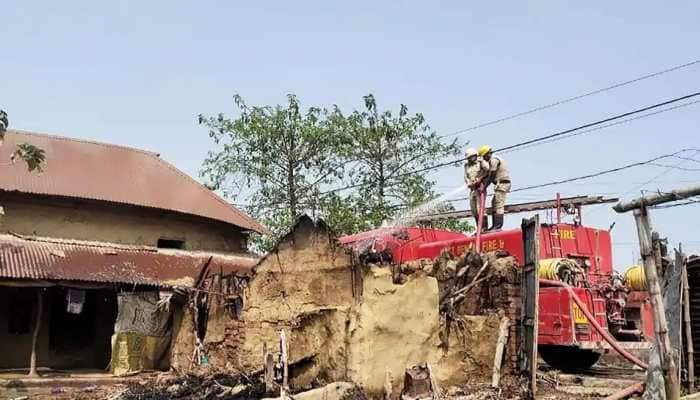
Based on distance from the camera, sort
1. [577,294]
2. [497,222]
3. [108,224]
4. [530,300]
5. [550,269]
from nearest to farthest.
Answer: [530,300] < [577,294] < [550,269] < [497,222] < [108,224]

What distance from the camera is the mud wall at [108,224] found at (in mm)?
23750

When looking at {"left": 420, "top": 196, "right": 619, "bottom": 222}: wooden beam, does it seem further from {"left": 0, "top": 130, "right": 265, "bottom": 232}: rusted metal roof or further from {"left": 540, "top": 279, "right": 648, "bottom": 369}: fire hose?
{"left": 0, "top": 130, "right": 265, "bottom": 232}: rusted metal roof

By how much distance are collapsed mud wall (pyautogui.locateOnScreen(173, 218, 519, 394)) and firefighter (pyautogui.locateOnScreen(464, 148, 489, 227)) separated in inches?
80.4

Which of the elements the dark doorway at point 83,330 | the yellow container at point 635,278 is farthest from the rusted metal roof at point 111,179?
the yellow container at point 635,278

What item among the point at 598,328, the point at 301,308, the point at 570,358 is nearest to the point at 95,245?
the point at 301,308

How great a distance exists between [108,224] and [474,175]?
1525cm

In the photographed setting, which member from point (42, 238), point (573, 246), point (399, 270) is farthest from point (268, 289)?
point (42, 238)

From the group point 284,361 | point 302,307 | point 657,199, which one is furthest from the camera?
point 302,307

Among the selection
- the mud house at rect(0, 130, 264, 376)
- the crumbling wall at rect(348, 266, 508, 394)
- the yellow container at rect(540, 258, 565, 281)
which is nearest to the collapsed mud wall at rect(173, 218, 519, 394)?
the crumbling wall at rect(348, 266, 508, 394)

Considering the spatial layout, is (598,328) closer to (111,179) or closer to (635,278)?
(635,278)

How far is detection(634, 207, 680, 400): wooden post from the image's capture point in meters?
8.57

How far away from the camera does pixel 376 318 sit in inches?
449

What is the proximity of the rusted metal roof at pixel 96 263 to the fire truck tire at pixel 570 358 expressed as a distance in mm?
8824

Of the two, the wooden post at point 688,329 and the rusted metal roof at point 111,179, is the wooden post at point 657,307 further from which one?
the rusted metal roof at point 111,179
